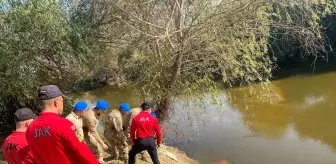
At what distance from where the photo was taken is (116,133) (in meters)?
8.65

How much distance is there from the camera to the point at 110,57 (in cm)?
1266

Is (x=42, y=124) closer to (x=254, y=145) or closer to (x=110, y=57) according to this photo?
(x=110, y=57)

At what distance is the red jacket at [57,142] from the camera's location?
3.08 m

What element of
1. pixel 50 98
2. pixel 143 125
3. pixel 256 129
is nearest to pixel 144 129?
pixel 143 125

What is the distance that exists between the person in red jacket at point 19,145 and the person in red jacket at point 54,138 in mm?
443

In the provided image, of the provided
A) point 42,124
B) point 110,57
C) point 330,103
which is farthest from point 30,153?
point 330,103

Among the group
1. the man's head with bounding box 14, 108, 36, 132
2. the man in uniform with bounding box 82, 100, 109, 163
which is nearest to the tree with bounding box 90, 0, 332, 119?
the man in uniform with bounding box 82, 100, 109, 163

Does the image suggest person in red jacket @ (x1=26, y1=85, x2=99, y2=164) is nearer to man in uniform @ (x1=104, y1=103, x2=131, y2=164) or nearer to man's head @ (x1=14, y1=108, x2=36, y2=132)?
man's head @ (x1=14, y1=108, x2=36, y2=132)

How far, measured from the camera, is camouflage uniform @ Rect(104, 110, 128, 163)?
8.56m

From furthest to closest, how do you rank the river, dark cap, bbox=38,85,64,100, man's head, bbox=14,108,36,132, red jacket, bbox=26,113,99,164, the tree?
1. the river
2. the tree
3. man's head, bbox=14,108,36,132
4. dark cap, bbox=38,85,64,100
5. red jacket, bbox=26,113,99,164

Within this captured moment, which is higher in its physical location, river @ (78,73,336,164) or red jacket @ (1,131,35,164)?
red jacket @ (1,131,35,164)

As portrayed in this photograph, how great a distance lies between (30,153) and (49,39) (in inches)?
307

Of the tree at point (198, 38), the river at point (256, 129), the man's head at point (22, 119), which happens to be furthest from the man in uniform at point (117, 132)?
the man's head at point (22, 119)

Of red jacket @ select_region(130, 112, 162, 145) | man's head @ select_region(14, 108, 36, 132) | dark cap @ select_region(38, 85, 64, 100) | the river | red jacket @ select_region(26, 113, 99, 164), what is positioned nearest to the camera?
red jacket @ select_region(26, 113, 99, 164)
